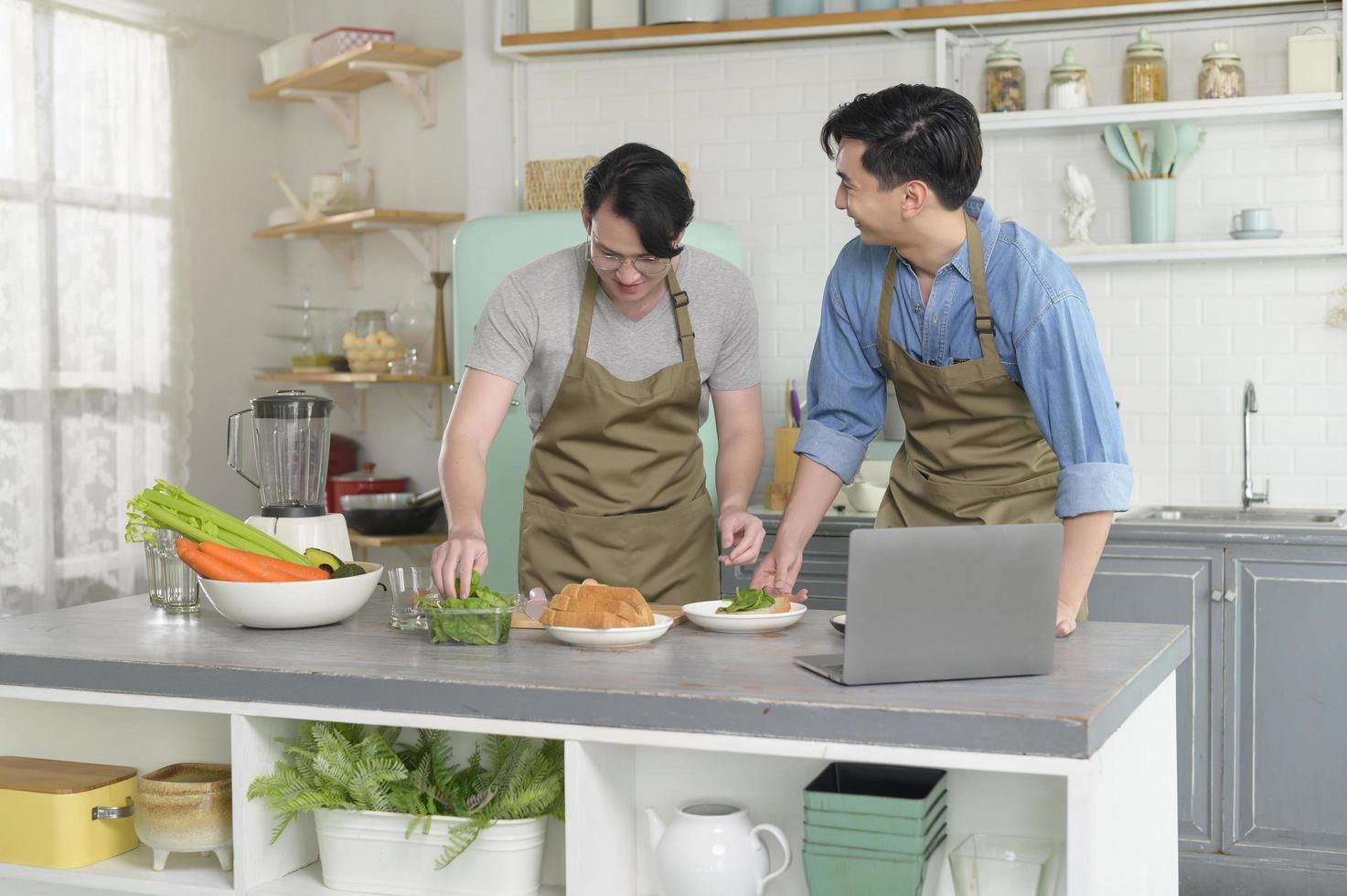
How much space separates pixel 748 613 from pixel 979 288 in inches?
31.2

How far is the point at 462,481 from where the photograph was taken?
2.91 m

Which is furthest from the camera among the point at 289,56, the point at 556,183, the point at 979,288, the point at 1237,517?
the point at 289,56

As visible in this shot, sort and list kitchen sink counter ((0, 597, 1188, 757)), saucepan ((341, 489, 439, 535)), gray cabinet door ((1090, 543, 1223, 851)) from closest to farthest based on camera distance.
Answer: kitchen sink counter ((0, 597, 1188, 757)) < gray cabinet door ((1090, 543, 1223, 851)) < saucepan ((341, 489, 439, 535))

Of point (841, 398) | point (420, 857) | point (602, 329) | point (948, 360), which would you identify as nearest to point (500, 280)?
point (602, 329)

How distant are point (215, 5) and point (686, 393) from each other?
12.7 ft

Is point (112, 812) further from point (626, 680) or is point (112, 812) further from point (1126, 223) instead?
point (1126, 223)

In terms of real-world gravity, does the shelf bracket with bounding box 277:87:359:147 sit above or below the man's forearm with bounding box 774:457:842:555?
Answer: above

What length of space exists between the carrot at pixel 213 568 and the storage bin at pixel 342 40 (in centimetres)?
364

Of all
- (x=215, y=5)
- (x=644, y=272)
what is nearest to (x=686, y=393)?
(x=644, y=272)

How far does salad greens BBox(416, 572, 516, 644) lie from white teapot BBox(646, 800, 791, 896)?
19.1 inches

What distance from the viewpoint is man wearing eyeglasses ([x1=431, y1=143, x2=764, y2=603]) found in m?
3.09

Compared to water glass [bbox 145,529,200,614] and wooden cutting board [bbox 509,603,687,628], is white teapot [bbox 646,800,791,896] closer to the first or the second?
wooden cutting board [bbox 509,603,687,628]

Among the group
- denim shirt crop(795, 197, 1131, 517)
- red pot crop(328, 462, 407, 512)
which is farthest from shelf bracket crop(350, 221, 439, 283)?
denim shirt crop(795, 197, 1131, 517)

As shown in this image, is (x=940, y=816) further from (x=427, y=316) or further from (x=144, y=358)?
(x=144, y=358)
